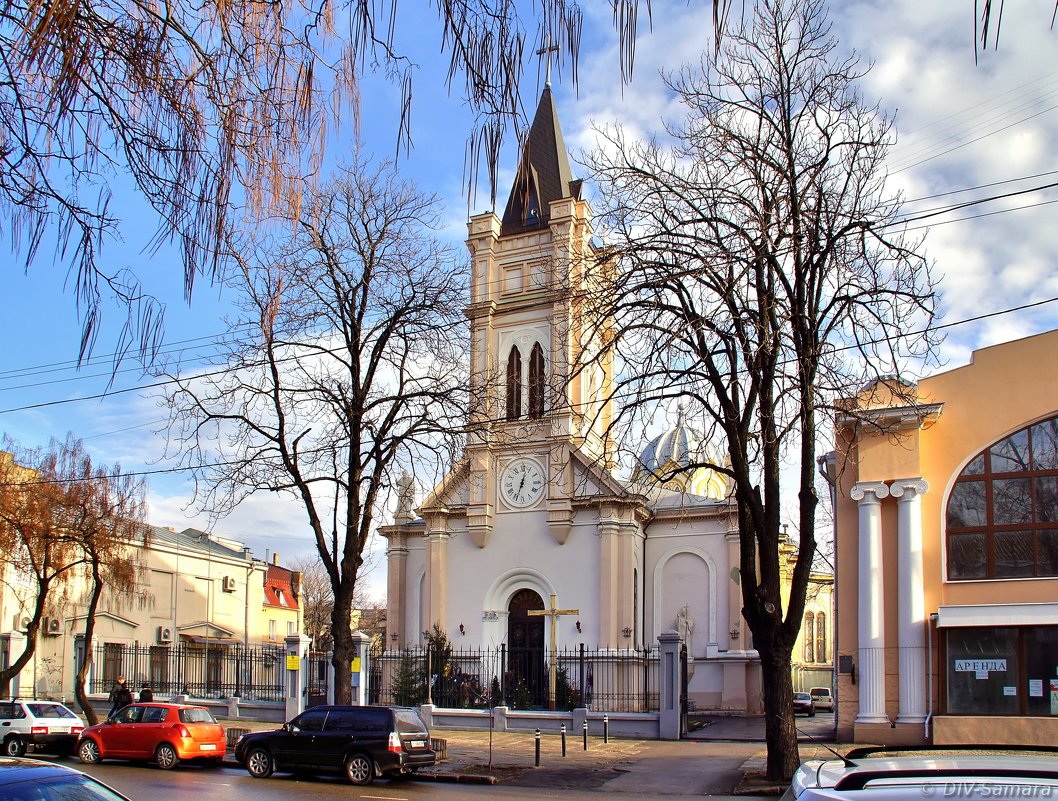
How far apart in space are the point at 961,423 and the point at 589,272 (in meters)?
11.0

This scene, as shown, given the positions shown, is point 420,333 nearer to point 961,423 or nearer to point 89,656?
point 961,423

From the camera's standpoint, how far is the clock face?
133ft

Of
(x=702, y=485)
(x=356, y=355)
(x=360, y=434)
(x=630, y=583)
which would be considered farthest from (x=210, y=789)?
(x=702, y=485)

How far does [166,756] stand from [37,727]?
12.8 ft

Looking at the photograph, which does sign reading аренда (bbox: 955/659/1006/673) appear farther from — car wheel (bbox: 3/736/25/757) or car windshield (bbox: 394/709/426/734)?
car wheel (bbox: 3/736/25/757)

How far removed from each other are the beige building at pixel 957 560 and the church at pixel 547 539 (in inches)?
538

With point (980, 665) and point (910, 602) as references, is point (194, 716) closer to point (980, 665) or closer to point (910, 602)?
point (910, 602)

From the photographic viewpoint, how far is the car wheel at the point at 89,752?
74.1ft

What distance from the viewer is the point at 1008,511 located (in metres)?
23.2

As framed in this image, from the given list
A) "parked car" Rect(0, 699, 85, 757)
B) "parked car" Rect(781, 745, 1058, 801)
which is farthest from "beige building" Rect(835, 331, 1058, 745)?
"parked car" Rect(781, 745, 1058, 801)

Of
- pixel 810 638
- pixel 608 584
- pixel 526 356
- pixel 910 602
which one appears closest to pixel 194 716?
pixel 910 602

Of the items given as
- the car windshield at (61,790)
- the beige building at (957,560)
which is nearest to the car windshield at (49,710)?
the beige building at (957,560)

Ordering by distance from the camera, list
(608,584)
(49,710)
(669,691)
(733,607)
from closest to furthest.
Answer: (49,710)
(669,691)
(608,584)
(733,607)

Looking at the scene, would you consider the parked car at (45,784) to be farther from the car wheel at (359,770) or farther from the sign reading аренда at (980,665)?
the sign reading аренда at (980,665)
